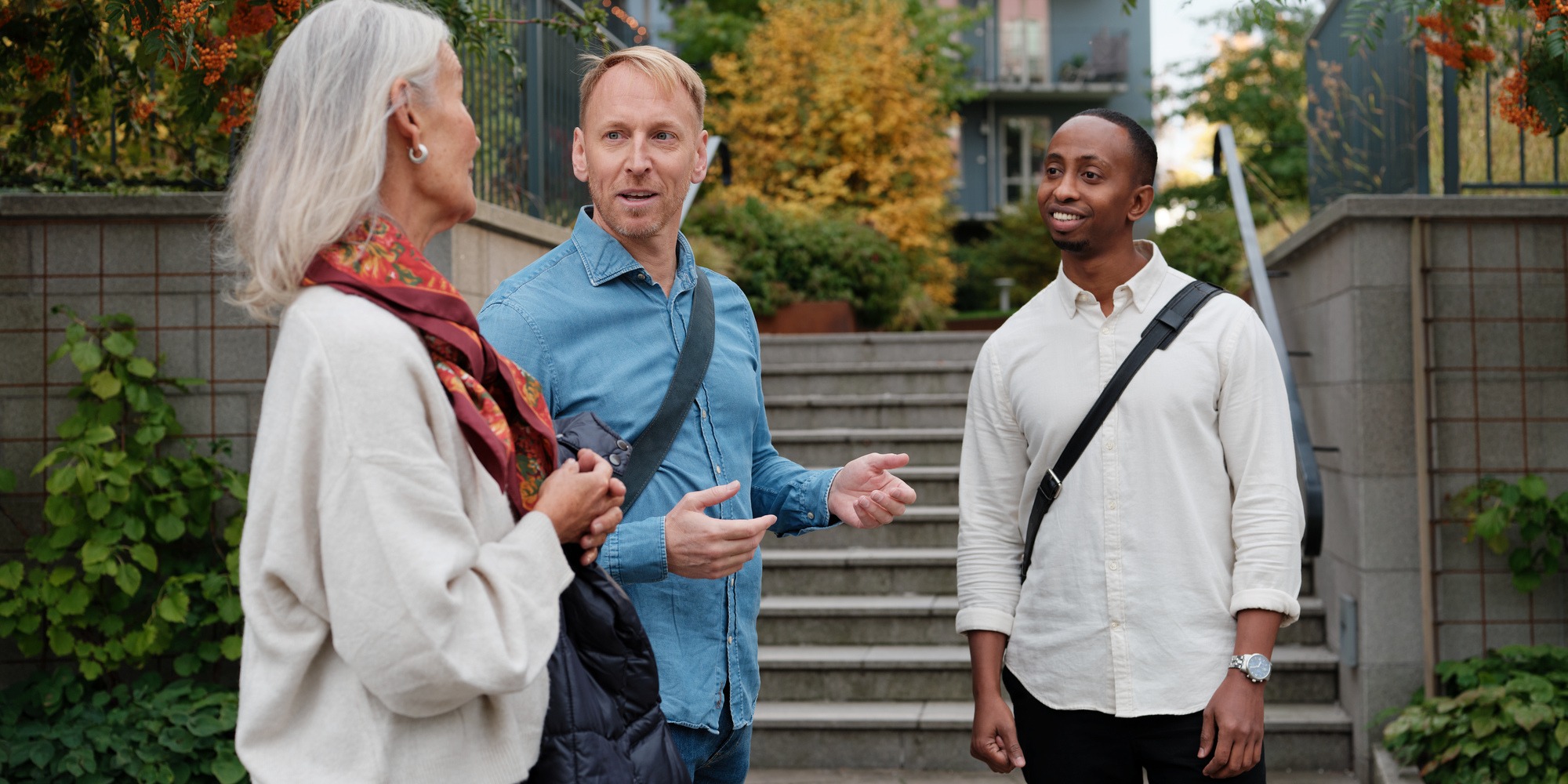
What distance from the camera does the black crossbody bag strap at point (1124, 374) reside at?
227cm

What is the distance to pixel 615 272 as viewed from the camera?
209cm

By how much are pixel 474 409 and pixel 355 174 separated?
29 cm

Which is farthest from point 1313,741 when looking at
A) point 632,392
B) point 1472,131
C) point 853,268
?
point 853,268

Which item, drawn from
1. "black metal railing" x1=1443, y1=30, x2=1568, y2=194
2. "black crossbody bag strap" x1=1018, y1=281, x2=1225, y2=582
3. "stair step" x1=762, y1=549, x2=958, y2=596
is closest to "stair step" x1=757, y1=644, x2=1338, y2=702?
"stair step" x1=762, y1=549, x2=958, y2=596

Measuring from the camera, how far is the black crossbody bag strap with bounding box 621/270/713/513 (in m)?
1.98

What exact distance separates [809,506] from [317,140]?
115 cm

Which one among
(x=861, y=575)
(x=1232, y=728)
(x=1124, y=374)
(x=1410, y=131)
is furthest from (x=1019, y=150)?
(x=1232, y=728)

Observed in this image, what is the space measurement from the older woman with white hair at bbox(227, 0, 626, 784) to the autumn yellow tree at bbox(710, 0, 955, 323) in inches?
517

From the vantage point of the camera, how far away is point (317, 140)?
1424 mm

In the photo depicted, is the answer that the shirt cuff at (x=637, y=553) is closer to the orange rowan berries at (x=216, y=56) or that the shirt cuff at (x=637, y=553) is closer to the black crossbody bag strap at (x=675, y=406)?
the black crossbody bag strap at (x=675, y=406)

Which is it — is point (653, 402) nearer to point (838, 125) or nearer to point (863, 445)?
point (863, 445)

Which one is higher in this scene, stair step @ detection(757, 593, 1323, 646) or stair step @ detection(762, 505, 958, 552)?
stair step @ detection(762, 505, 958, 552)

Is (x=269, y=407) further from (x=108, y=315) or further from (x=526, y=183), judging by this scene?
(x=526, y=183)

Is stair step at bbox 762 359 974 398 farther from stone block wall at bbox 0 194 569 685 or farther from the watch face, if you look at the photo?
the watch face
